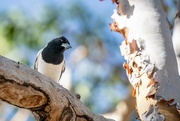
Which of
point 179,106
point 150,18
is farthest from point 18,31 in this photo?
point 179,106

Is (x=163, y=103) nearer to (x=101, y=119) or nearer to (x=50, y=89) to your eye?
(x=101, y=119)

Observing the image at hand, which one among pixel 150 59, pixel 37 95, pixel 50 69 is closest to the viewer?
pixel 37 95

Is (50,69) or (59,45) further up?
(59,45)

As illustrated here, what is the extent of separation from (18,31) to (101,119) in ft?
6.53

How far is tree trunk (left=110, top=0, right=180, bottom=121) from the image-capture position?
46.8 inches

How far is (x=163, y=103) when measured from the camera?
46.8 inches

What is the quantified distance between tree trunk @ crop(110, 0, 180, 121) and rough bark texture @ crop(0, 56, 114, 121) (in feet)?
0.73

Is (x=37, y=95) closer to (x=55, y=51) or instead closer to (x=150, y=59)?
(x=150, y=59)

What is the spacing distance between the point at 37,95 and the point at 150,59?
1.43 feet

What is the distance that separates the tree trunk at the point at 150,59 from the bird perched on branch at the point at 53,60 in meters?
0.70

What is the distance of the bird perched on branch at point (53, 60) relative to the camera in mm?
2092

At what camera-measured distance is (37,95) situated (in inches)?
37.4

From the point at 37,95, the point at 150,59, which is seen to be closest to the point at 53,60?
the point at 150,59

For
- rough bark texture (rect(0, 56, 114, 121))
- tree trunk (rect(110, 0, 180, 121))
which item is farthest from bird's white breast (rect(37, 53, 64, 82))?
rough bark texture (rect(0, 56, 114, 121))
